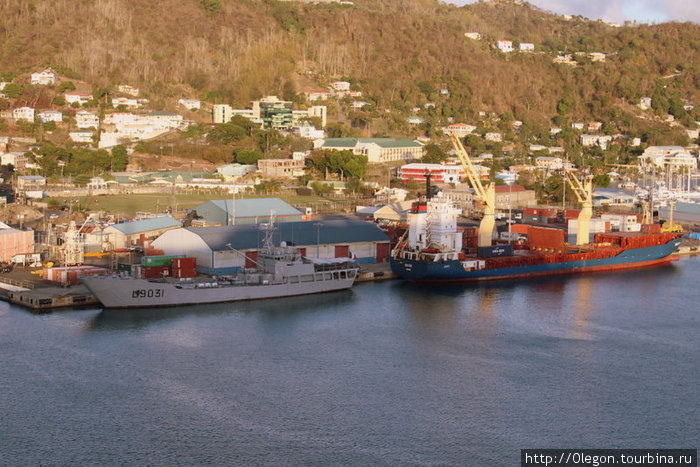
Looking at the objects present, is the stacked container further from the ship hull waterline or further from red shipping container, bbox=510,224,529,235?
red shipping container, bbox=510,224,529,235

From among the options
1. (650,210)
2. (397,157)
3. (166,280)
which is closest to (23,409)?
(166,280)

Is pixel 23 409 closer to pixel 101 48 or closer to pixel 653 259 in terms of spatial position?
pixel 653 259

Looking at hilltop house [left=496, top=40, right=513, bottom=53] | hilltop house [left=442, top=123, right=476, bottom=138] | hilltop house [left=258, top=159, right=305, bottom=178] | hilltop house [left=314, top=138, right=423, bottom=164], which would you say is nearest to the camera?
hilltop house [left=258, top=159, right=305, bottom=178]

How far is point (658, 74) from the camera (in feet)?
247

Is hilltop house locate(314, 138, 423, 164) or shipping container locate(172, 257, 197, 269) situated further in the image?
hilltop house locate(314, 138, 423, 164)

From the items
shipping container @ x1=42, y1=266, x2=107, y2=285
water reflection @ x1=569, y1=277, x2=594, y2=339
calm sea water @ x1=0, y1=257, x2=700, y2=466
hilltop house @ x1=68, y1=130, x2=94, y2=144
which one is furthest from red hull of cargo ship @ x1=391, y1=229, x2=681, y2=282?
hilltop house @ x1=68, y1=130, x2=94, y2=144

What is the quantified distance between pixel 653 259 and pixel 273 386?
50.9 feet

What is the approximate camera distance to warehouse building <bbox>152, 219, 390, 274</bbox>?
1991cm

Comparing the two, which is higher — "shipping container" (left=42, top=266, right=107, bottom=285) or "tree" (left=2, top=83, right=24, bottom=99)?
"tree" (left=2, top=83, right=24, bottom=99)

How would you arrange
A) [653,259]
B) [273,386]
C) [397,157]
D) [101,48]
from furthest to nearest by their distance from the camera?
[101,48]
[397,157]
[653,259]
[273,386]

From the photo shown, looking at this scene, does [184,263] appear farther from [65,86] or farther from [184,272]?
[65,86]

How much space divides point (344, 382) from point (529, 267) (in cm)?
1052

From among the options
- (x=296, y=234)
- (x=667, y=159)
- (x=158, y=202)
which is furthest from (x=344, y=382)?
(x=667, y=159)

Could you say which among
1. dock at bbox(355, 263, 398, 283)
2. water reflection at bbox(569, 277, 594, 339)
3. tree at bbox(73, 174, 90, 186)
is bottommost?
water reflection at bbox(569, 277, 594, 339)
